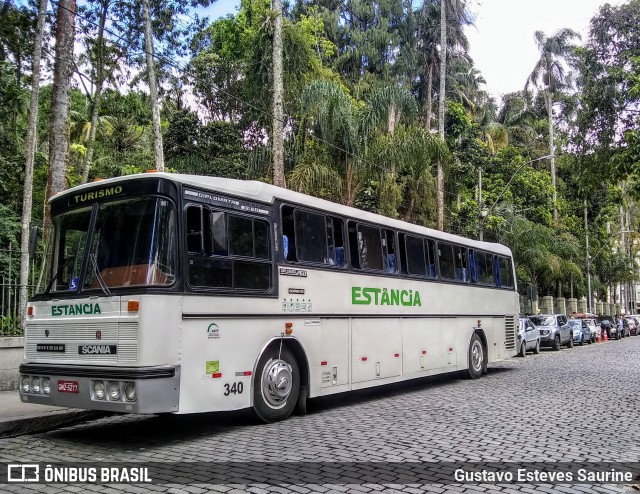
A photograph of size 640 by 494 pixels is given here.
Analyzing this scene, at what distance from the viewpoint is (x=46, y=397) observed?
7359mm

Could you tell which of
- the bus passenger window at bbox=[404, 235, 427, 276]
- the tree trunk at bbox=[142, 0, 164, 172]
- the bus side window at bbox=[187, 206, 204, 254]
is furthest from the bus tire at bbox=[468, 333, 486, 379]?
the bus side window at bbox=[187, 206, 204, 254]

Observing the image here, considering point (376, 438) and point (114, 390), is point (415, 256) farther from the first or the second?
point (114, 390)

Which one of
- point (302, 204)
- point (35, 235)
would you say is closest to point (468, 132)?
point (302, 204)

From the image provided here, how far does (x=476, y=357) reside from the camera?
15211 millimetres

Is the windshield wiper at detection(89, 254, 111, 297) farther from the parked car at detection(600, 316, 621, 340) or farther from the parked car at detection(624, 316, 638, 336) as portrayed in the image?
the parked car at detection(624, 316, 638, 336)

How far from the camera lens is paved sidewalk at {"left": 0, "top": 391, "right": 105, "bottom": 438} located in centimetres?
798

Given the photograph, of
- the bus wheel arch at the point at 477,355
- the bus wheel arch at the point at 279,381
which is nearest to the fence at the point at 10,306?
the bus wheel arch at the point at 279,381

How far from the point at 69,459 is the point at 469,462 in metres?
4.15

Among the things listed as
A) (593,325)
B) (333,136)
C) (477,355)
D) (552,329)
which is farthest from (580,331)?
(477,355)

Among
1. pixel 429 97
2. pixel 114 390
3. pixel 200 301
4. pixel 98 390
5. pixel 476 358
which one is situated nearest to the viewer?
pixel 114 390

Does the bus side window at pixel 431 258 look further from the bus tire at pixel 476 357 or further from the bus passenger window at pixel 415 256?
the bus tire at pixel 476 357

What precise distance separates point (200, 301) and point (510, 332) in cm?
1212

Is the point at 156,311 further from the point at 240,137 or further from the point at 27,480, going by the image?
the point at 240,137

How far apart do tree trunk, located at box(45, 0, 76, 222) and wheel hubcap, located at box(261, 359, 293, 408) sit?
668cm
